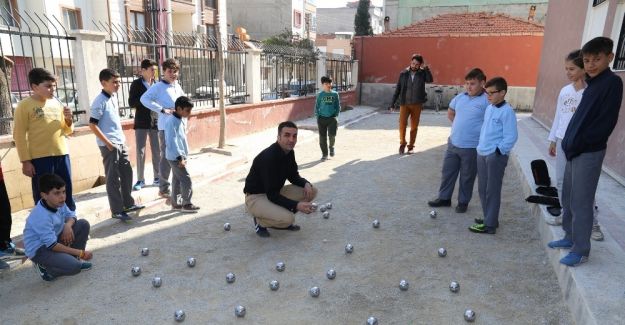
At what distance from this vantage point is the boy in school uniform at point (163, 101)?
616 cm

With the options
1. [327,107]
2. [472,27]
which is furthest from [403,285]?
[472,27]

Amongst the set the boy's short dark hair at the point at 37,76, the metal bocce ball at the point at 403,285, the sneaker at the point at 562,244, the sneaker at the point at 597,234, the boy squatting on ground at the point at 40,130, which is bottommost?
the metal bocce ball at the point at 403,285

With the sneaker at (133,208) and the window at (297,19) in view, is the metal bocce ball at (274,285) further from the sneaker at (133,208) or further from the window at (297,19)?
the window at (297,19)

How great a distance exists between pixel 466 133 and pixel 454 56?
15.8m

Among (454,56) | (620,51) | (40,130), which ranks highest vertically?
(454,56)

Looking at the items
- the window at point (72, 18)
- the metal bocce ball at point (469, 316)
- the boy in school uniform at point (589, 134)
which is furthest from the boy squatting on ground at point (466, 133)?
the window at point (72, 18)

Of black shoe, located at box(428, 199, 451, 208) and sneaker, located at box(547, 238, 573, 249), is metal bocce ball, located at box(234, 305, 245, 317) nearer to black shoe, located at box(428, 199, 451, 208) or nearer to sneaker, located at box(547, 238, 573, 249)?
sneaker, located at box(547, 238, 573, 249)

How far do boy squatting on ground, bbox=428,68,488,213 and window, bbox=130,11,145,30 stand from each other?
74.0ft

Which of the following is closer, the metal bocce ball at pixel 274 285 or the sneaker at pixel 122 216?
the metal bocce ball at pixel 274 285

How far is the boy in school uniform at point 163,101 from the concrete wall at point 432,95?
1543 centimetres

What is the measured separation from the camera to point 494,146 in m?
4.70

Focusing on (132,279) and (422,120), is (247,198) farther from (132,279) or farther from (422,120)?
(422,120)

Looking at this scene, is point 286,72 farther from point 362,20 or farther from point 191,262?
point 362,20

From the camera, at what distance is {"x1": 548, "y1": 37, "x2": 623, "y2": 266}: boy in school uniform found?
3.19m
